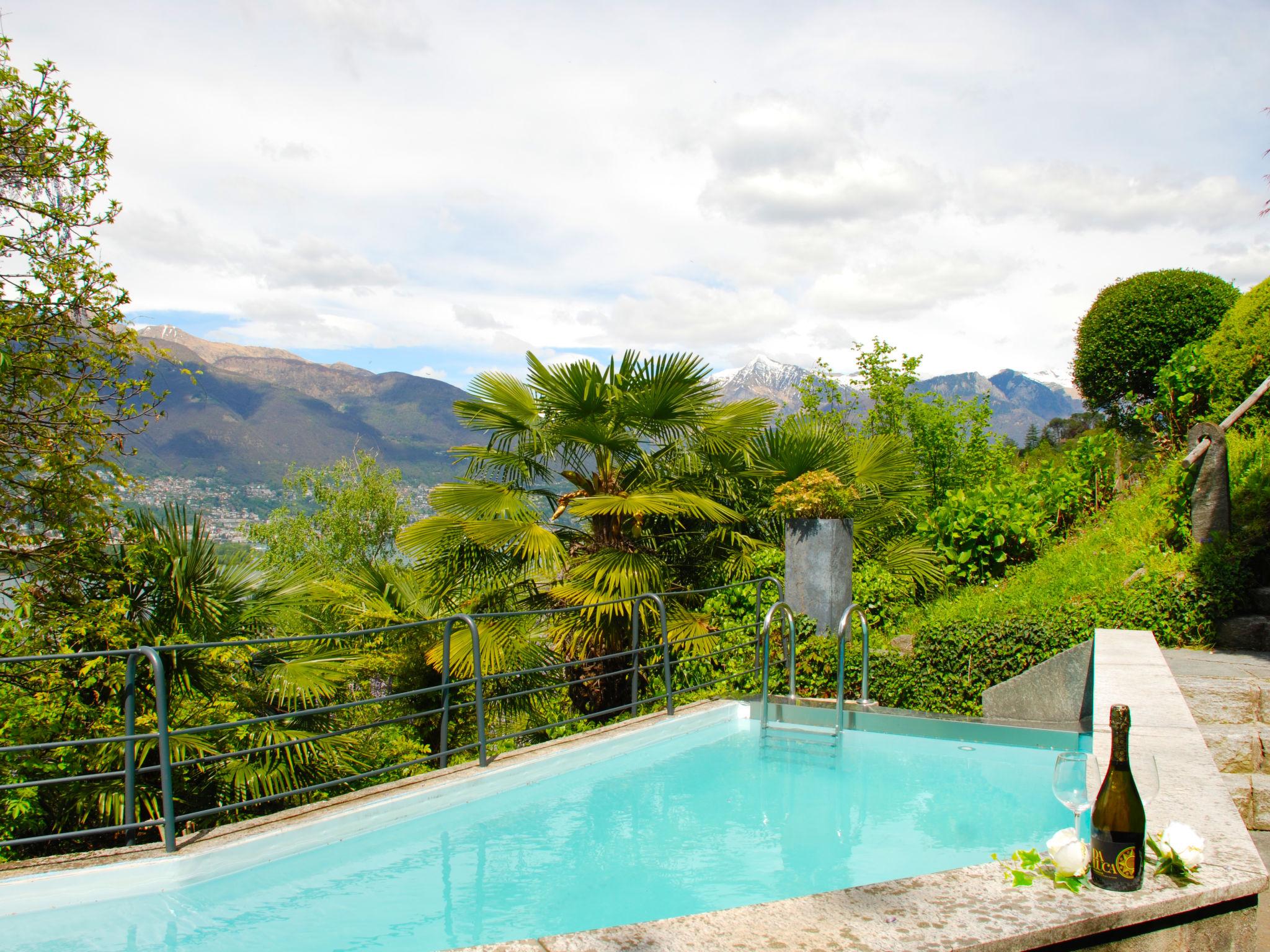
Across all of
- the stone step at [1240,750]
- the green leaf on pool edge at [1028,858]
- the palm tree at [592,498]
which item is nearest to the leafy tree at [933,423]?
the palm tree at [592,498]

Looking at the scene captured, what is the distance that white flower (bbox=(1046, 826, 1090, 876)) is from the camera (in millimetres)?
2201

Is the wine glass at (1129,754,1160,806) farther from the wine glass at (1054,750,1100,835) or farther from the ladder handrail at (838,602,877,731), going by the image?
the ladder handrail at (838,602,877,731)

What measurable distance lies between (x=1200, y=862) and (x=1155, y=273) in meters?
13.5

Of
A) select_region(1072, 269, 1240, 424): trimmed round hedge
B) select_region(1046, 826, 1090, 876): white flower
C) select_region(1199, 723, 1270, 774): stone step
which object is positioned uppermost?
select_region(1072, 269, 1240, 424): trimmed round hedge

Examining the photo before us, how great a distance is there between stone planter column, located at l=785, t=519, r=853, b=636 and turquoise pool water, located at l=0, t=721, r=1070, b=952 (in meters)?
1.63

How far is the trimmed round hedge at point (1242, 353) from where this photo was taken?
8.96 metres

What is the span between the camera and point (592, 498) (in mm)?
7793

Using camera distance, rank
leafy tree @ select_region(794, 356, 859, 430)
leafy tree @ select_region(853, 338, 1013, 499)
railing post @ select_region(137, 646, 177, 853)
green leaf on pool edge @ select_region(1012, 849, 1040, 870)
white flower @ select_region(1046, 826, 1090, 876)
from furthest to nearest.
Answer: leafy tree @ select_region(794, 356, 859, 430)
leafy tree @ select_region(853, 338, 1013, 499)
railing post @ select_region(137, 646, 177, 853)
green leaf on pool edge @ select_region(1012, 849, 1040, 870)
white flower @ select_region(1046, 826, 1090, 876)

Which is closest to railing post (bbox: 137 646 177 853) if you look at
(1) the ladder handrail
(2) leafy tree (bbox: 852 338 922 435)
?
(1) the ladder handrail

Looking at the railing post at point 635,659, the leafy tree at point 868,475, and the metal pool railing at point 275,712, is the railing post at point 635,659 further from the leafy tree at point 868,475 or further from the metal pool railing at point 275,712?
the leafy tree at point 868,475

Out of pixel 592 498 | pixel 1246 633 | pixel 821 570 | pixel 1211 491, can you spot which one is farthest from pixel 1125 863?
pixel 592 498

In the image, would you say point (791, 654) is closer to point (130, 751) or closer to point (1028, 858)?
point (1028, 858)

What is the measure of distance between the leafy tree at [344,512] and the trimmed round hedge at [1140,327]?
76.2 ft

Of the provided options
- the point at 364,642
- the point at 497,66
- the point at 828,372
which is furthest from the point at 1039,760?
the point at 828,372
